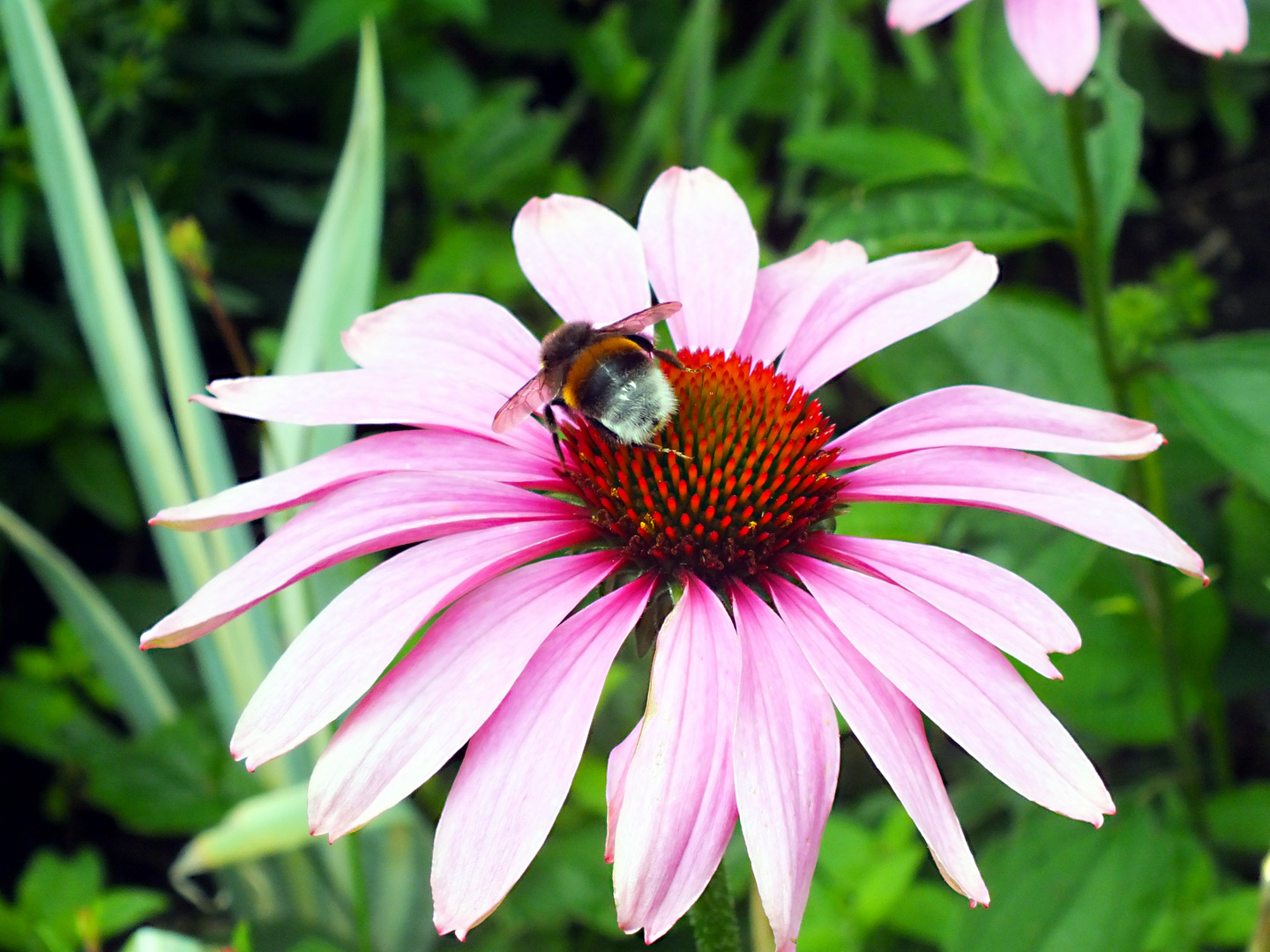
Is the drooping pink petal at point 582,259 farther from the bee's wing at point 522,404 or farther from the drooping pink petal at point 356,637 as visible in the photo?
the drooping pink petal at point 356,637

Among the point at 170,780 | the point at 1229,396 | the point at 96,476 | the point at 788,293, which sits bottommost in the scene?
the point at 170,780

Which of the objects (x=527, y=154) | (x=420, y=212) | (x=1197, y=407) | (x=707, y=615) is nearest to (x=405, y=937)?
(x=707, y=615)

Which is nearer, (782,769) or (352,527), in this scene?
(782,769)

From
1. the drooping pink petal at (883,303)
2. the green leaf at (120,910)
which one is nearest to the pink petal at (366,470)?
the drooping pink petal at (883,303)

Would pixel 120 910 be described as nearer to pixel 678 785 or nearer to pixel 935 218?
pixel 678 785

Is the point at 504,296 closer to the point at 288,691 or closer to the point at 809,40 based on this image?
the point at 809,40

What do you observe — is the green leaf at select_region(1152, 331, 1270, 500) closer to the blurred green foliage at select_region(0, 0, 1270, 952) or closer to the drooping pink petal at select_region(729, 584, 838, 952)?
the blurred green foliage at select_region(0, 0, 1270, 952)

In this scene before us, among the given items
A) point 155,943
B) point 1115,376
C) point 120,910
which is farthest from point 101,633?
point 1115,376
